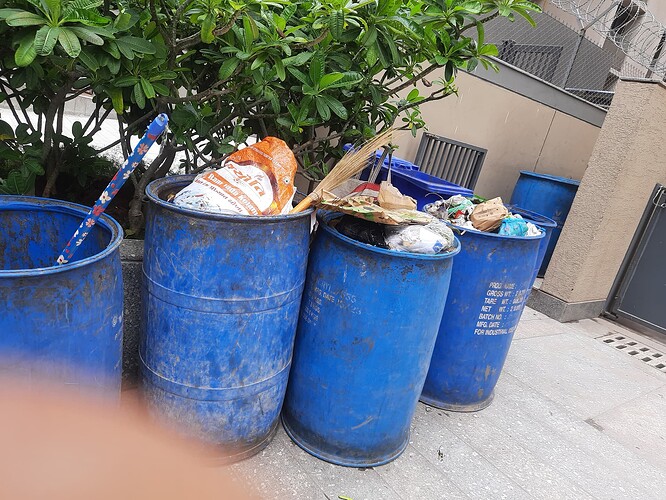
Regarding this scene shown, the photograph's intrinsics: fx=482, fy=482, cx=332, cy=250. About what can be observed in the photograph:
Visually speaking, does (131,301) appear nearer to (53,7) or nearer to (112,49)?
(112,49)

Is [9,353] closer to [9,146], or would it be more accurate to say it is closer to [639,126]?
[9,146]

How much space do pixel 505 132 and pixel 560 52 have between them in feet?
8.85

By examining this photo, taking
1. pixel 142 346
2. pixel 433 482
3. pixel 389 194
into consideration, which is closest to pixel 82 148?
pixel 142 346

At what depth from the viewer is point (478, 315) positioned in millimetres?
2660

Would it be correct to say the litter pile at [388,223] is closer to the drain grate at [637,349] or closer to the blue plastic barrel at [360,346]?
the blue plastic barrel at [360,346]

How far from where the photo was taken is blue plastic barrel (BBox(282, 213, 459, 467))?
2.04 metres

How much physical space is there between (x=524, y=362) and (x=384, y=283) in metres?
2.28

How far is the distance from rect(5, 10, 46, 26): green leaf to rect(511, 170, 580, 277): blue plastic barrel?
17.5ft

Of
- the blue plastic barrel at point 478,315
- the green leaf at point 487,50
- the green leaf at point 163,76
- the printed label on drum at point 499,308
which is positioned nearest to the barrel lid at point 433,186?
the blue plastic barrel at point 478,315

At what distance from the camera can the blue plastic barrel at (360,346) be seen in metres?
2.04

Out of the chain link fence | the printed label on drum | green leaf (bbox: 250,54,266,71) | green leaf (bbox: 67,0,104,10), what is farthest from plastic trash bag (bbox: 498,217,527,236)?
the chain link fence

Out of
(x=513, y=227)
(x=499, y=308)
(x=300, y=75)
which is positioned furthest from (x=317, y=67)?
(x=499, y=308)

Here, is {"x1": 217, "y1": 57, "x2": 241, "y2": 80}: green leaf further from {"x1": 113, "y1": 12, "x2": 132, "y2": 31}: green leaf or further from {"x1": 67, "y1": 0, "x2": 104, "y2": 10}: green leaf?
{"x1": 67, "y1": 0, "x2": 104, "y2": 10}: green leaf

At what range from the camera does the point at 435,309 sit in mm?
2160
